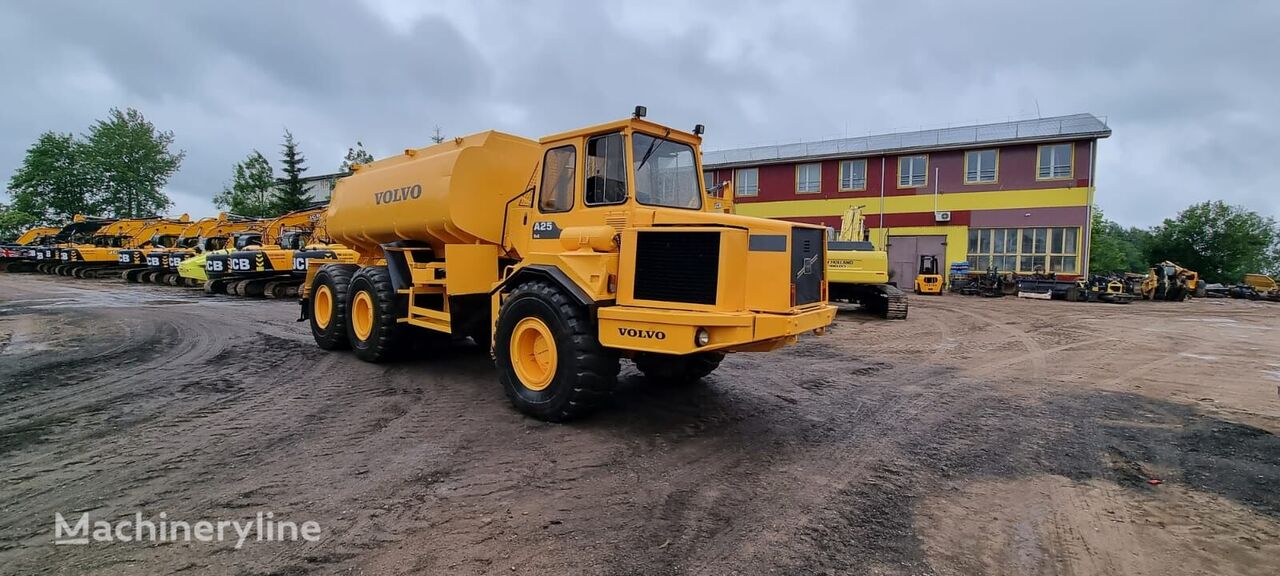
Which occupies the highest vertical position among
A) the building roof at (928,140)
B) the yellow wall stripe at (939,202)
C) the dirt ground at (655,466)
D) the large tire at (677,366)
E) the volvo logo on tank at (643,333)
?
the building roof at (928,140)

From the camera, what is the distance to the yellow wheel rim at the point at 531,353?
5.32m

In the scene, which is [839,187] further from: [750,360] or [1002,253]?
[750,360]

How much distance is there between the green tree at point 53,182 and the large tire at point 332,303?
55.6 meters

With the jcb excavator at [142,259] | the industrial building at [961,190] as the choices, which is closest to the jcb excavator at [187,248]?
the jcb excavator at [142,259]

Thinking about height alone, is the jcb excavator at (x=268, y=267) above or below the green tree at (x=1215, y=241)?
below

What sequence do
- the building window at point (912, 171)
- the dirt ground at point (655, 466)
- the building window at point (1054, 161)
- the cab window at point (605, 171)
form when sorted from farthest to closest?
1. the building window at point (912, 171)
2. the building window at point (1054, 161)
3. the cab window at point (605, 171)
4. the dirt ground at point (655, 466)

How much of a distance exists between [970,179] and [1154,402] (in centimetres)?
2266

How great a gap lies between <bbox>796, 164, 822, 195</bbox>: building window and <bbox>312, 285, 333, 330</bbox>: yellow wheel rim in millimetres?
25441

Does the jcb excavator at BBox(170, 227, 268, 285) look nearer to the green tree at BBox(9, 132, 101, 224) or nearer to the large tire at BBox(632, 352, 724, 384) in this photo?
the large tire at BBox(632, 352, 724, 384)

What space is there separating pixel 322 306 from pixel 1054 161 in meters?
27.2

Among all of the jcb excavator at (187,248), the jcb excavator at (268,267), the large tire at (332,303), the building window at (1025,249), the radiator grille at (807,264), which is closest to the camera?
the radiator grille at (807,264)

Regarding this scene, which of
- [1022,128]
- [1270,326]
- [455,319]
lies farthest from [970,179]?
[455,319]

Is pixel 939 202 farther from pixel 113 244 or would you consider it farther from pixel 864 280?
pixel 113 244

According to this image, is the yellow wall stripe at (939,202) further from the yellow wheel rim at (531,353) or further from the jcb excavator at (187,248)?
the yellow wheel rim at (531,353)
